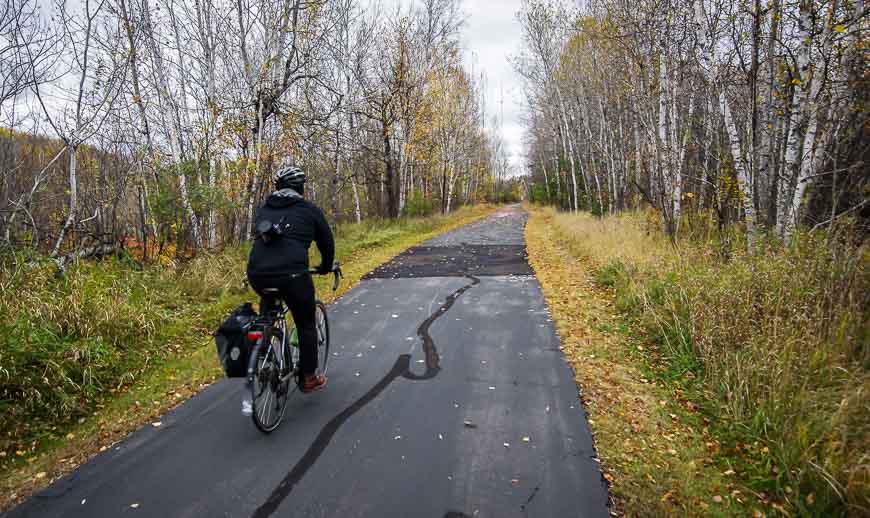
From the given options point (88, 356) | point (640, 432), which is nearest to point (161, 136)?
point (88, 356)

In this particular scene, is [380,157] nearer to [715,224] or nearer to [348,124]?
[348,124]

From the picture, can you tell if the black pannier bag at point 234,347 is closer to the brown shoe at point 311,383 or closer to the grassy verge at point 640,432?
the brown shoe at point 311,383

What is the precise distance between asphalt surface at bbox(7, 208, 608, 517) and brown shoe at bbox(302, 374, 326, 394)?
108 mm

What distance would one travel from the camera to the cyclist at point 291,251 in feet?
10.9

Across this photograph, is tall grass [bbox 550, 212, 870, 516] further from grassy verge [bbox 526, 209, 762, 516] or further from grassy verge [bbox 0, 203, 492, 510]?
grassy verge [bbox 0, 203, 492, 510]

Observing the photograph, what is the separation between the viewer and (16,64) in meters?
5.64

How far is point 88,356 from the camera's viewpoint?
4164mm

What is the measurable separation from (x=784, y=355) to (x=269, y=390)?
13.7 ft

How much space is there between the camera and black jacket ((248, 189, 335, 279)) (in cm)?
333

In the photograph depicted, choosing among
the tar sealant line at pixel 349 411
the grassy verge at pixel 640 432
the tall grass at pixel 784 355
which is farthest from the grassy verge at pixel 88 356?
the tall grass at pixel 784 355

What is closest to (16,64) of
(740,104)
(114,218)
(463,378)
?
(114,218)

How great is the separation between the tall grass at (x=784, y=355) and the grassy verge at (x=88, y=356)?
4.75 m

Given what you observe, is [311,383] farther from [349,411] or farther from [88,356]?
[88,356]

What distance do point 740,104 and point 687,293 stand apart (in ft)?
19.7
